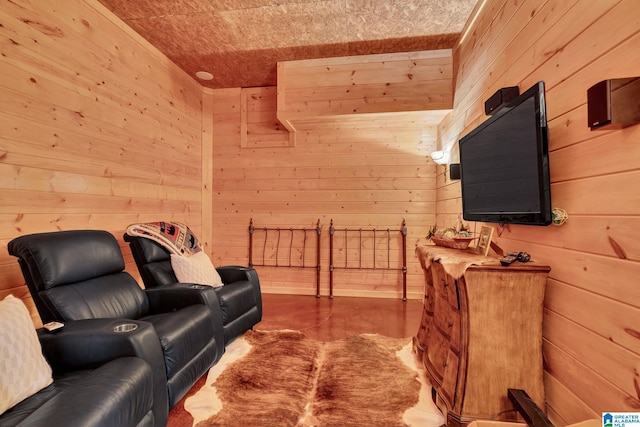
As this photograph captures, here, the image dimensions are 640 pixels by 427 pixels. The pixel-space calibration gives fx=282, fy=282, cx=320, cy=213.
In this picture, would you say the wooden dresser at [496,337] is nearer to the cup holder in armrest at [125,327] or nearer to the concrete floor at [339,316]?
the concrete floor at [339,316]

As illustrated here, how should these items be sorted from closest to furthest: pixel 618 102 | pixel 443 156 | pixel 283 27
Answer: pixel 618 102 → pixel 283 27 → pixel 443 156

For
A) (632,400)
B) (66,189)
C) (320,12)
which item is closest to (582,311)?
(632,400)

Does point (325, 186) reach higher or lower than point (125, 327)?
higher

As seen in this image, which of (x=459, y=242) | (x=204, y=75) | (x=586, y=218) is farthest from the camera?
(x=204, y=75)

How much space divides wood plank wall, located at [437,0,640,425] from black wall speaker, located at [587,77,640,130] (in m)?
0.06

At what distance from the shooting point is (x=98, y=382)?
3.30 ft

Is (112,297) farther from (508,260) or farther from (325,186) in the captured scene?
(325,186)

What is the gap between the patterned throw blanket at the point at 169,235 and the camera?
2.32 metres

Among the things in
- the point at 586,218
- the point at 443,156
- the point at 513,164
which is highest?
the point at 443,156

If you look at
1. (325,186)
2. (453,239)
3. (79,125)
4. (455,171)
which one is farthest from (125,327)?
(325,186)

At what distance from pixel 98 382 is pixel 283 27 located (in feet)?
9.82

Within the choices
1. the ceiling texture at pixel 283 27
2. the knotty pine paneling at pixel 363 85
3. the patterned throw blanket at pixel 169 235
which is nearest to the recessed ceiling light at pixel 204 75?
the ceiling texture at pixel 283 27

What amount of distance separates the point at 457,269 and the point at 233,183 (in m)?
3.38

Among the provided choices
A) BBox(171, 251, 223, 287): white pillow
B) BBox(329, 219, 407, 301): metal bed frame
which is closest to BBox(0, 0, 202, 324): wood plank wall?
BBox(171, 251, 223, 287): white pillow
